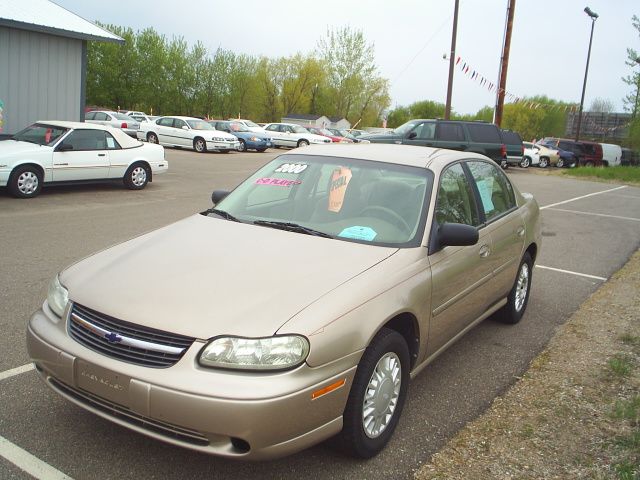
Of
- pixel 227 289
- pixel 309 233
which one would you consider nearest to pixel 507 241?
pixel 309 233

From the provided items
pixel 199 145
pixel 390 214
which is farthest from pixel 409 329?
pixel 199 145

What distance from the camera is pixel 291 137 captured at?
3366 cm

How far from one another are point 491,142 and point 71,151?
15080 mm

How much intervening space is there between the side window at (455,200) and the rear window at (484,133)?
17458mm

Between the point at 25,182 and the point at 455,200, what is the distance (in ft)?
30.5

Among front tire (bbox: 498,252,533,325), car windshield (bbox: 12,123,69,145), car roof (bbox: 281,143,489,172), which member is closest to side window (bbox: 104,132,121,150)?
car windshield (bbox: 12,123,69,145)

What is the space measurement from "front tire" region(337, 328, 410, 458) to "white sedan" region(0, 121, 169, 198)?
9745mm

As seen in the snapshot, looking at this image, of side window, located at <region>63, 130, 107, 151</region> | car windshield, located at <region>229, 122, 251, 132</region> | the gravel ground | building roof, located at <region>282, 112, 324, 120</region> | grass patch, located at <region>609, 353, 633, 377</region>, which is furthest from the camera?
building roof, located at <region>282, 112, 324, 120</region>

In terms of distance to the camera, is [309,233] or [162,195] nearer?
[309,233]

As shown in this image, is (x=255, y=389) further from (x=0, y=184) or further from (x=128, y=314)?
(x=0, y=184)

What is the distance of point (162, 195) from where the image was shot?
41.9ft

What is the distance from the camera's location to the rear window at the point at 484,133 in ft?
69.6

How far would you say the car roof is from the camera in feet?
13.7

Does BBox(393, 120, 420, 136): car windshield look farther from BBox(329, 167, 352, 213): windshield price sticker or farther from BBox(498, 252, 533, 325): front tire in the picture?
BBox(329, 167, 352, 213): windshield price sticker
